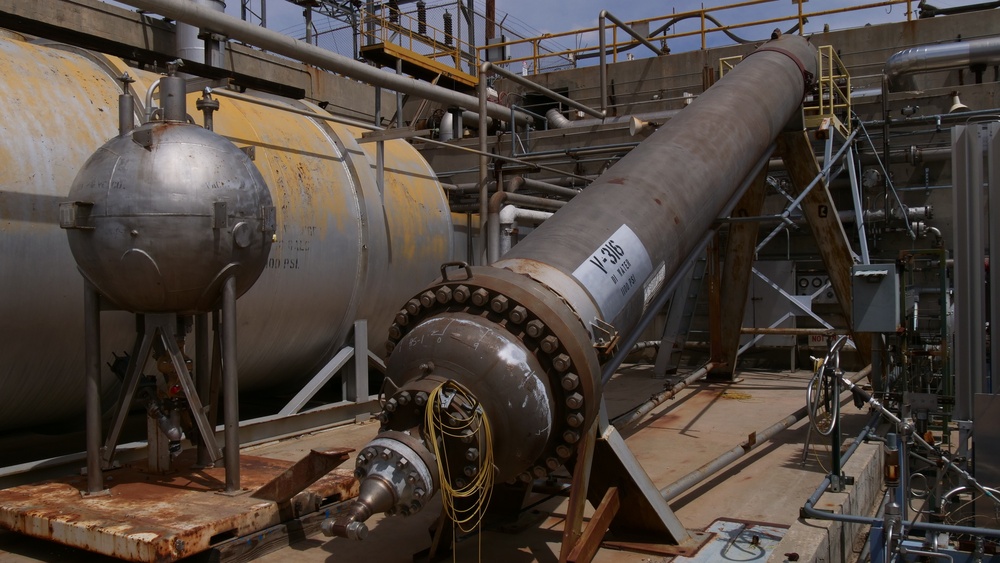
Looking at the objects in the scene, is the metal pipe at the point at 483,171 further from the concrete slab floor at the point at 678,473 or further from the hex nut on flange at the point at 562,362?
the hex nut on flange at the point at 562,362

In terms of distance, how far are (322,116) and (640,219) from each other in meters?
4.13

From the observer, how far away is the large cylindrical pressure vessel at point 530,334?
3482 millimetres

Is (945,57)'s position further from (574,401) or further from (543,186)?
(574,401)

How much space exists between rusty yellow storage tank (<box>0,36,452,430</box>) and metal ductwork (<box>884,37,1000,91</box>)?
7496 millimetres

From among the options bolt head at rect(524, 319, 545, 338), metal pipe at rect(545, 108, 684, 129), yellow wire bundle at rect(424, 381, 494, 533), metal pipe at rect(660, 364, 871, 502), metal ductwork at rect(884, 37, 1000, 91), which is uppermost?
metal ductwork at rect(884, 37, 1000, 91)

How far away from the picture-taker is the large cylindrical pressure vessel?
3482 millimetres

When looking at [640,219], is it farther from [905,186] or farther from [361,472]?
[905,186]

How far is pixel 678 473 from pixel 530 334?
2.96m

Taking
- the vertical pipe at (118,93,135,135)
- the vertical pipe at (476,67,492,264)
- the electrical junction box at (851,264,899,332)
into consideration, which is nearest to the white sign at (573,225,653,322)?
the electrical junction box at (851,264,899,332)

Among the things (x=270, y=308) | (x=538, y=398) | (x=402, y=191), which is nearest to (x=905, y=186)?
(x=402, y=191)

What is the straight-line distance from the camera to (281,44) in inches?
306

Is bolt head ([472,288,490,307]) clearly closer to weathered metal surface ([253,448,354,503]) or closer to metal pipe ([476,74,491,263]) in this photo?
weathered metal surface ([253,448,354,503])

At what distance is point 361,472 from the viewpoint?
341 cm

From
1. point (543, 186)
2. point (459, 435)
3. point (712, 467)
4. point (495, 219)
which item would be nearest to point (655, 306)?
point (712, 467)
